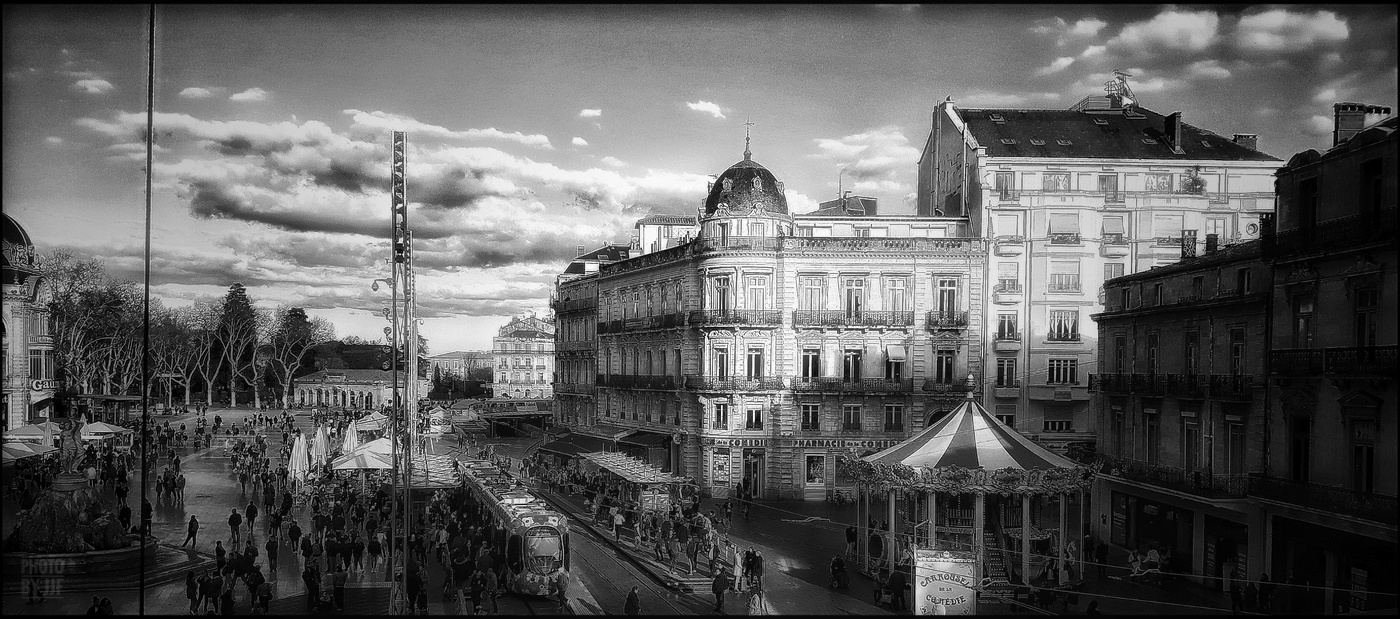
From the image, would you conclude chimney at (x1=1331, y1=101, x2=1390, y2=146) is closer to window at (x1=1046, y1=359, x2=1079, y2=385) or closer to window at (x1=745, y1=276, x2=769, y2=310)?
window at (x1=1046, y1=359, x2=1079, y2=385)

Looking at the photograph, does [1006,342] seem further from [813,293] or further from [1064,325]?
[813,293]

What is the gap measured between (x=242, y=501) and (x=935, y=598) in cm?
2557

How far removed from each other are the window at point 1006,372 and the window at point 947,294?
2.94 m

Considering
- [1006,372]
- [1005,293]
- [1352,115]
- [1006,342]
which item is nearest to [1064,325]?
[1006,342]

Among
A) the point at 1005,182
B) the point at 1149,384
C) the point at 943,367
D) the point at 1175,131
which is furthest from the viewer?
the point at 1175,131

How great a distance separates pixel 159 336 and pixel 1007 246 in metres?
66.4

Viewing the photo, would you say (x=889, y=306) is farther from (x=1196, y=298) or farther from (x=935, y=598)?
(x=935, y=598)

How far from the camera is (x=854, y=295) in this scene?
35.7 m

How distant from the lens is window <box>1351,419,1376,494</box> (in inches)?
680

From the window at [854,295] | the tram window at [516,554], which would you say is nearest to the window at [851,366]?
the window at [854,295]

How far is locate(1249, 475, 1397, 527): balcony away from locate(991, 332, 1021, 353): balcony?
51.5ft

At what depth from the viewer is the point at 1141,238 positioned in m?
36.5

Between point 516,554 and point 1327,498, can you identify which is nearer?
point 1327,498

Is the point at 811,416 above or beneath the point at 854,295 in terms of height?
beneath
